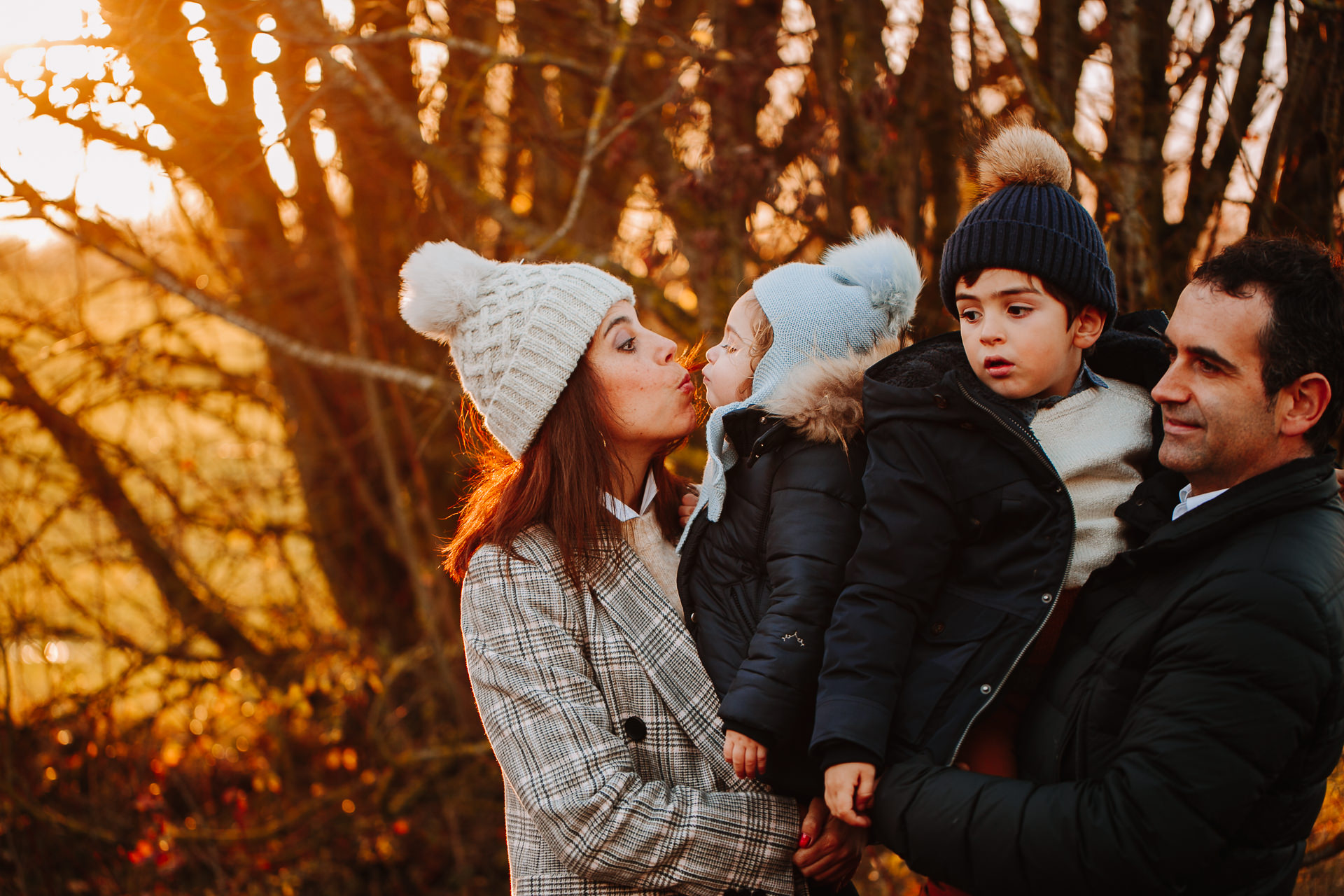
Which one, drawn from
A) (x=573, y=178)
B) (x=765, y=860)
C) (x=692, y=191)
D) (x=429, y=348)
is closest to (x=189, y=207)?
(x=429, y=348)

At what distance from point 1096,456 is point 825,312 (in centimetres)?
66

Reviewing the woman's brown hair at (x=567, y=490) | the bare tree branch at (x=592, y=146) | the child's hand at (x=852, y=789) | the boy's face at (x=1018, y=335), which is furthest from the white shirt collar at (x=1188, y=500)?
the bare tree branch at (x=592, y=146)

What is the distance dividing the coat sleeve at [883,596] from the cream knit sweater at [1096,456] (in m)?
0.24

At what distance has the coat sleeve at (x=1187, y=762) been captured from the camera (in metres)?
1.23

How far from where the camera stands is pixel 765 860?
181cm

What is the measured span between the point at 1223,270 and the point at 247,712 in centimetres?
503

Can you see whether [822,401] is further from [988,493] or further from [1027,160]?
[1027,160]

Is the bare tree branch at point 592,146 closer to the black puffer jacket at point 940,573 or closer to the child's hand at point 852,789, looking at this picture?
the black puffer jacket at point 940,573

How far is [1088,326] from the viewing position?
173 centimetres

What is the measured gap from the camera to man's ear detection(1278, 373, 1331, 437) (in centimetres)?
135

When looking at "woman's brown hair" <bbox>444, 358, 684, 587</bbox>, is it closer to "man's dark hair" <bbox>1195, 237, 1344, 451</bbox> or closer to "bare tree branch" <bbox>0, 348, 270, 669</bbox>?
"man's dark hair" <bbox>1195, 237, 1344, 451</bbox>

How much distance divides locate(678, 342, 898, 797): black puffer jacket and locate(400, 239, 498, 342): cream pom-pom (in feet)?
2.31

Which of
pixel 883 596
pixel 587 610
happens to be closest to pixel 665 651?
pixel 587 610

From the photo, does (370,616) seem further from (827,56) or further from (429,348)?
(827,56)
